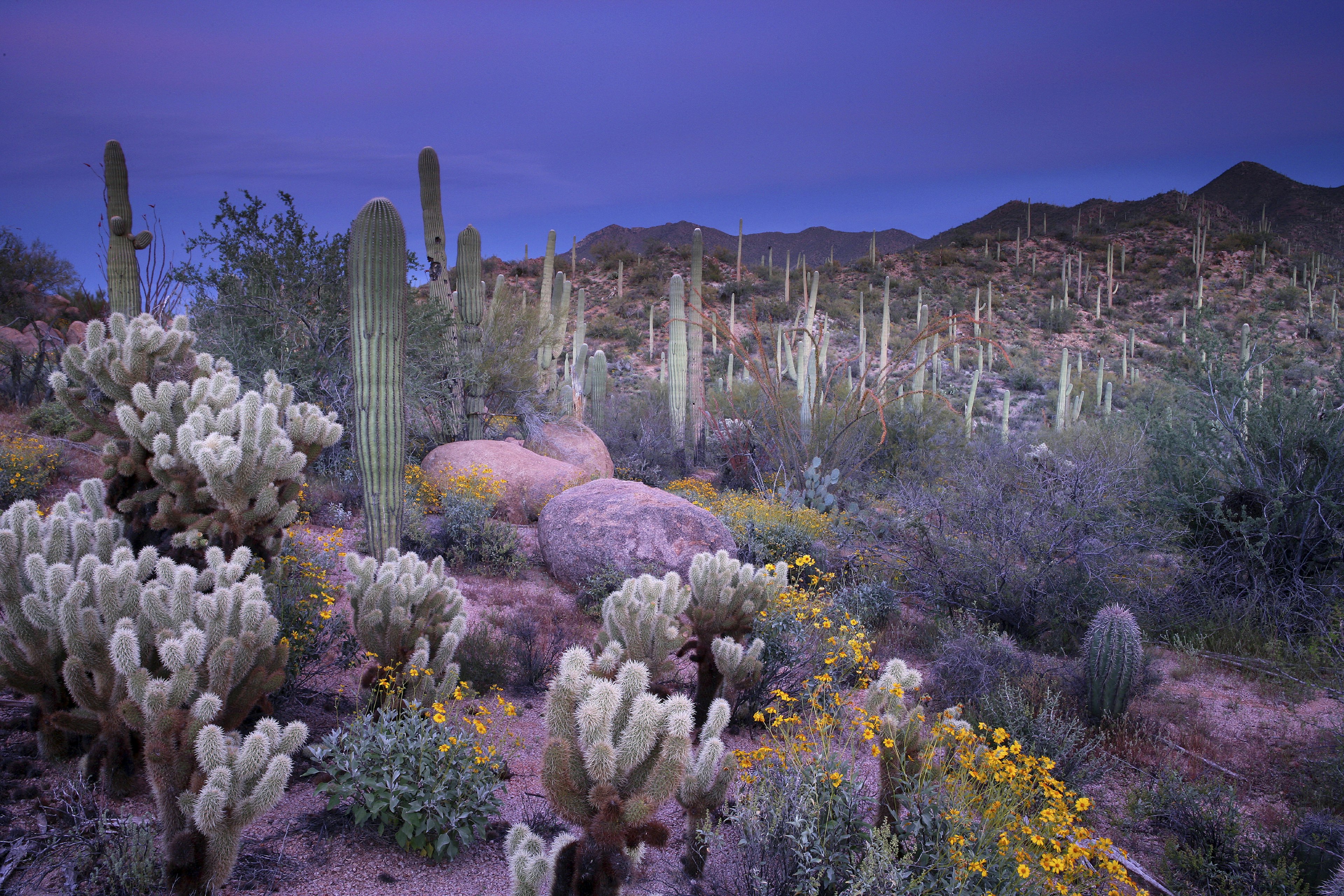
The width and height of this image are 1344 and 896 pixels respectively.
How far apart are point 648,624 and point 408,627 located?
129 cm

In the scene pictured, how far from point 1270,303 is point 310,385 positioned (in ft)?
111

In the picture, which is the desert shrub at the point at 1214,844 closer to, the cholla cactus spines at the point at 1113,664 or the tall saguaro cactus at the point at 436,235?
the cholla cactus spines at the point at 1113,664

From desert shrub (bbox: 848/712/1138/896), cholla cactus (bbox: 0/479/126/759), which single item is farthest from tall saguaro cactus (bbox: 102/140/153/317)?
desert shrub (bbox: 848/712/1138/896)

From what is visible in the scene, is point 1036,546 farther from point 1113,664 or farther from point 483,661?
point 483,661

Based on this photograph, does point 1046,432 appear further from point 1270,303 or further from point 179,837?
point 1270,303

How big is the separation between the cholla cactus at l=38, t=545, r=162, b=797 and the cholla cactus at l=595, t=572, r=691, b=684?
211 centimetres

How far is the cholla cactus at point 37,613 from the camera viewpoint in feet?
10.5

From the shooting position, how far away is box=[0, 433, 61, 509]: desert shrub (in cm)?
718

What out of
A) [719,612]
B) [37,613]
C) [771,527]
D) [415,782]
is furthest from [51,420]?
[719,612]

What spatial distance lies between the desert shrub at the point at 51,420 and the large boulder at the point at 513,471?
462 centimetres

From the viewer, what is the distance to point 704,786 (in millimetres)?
→ 2773

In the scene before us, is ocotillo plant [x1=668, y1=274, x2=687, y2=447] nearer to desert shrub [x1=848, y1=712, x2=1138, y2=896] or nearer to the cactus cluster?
the cactus cluster

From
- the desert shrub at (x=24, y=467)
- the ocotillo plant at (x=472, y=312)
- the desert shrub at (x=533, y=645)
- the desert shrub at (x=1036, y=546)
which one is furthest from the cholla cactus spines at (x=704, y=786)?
the ocotillo plant at (x=472, y=312)

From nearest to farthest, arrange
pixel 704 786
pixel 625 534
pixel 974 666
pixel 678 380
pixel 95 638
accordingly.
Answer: pixel 704 786 < pixel 95 638 < pixel 974 666 < pixel 625 534 < pixel 678 380
